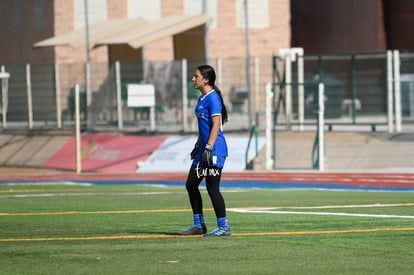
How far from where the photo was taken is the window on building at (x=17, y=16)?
58.8 metres

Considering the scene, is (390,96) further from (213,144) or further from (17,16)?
(17,16)

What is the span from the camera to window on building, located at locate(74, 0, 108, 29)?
5697 centimetres

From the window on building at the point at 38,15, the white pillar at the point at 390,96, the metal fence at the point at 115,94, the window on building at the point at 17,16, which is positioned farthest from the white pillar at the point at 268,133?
the window on building at the point at 17,16

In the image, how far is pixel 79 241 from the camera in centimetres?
1266

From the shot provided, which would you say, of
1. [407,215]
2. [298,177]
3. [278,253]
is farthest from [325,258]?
[298,177]

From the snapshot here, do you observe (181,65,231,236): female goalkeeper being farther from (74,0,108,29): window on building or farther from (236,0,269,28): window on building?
(236,0,269,28): window on building

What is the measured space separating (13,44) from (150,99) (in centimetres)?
2344

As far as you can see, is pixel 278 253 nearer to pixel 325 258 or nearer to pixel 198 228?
pixel 325 258

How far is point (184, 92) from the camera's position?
36.2m

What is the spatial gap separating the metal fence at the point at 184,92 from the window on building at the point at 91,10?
18.0m

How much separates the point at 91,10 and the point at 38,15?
3.23 m

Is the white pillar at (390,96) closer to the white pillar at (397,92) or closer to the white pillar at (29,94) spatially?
the white pillar at (397,92)

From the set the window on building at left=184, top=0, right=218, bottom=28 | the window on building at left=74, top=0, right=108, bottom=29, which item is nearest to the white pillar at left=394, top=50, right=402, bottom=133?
the window on building at left=184, top=0, right=218, bottom=28

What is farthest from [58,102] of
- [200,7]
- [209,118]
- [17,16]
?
[209,118]
